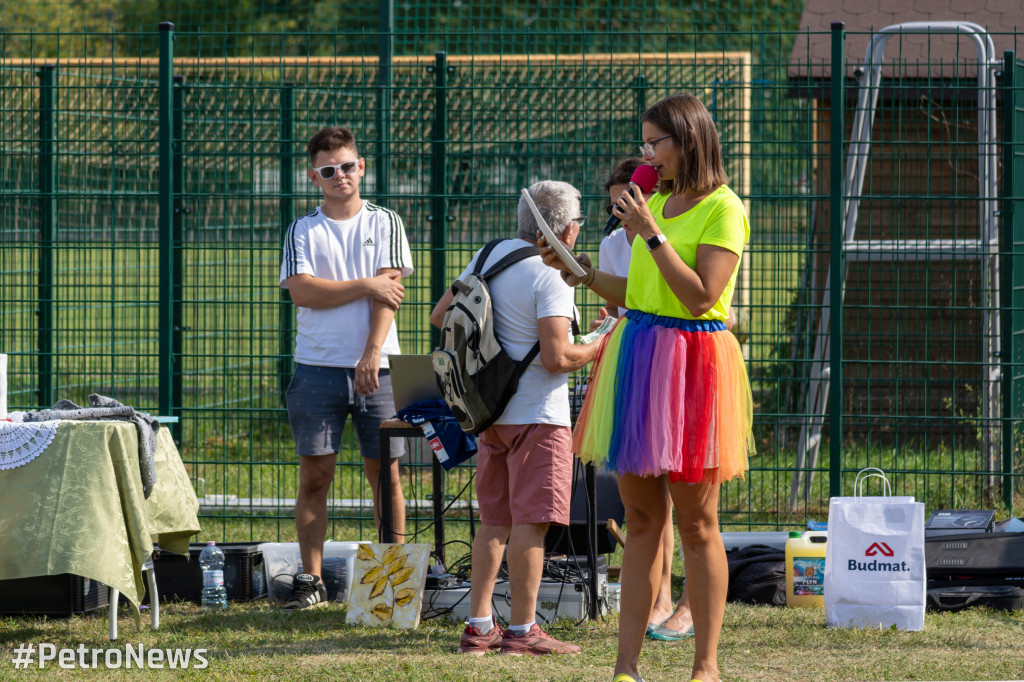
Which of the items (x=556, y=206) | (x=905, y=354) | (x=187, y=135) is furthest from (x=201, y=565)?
(x=905, y=354)

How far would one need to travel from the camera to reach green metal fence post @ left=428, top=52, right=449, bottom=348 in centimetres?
640

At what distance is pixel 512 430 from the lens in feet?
14.6

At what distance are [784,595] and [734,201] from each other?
7.87 ft

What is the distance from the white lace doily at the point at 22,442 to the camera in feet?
14.8

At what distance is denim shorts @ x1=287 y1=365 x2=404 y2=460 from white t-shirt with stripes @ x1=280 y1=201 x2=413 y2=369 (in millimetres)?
59

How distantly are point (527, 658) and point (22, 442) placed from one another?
6.69 ft

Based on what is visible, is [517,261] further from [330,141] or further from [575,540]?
[575,540]

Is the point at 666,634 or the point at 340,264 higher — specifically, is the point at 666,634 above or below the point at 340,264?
below

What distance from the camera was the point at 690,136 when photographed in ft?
12.0

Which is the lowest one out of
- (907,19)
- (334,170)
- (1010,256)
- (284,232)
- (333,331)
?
(333,331)

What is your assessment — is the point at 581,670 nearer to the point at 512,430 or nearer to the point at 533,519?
the point at 533,519

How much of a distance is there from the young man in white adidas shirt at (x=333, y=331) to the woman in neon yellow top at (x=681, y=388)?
1.73 meters

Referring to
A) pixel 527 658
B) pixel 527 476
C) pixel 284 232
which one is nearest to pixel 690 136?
pixel 527 476

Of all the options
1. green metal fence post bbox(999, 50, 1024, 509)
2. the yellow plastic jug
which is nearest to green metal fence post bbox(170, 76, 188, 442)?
the yellow plastic jug
